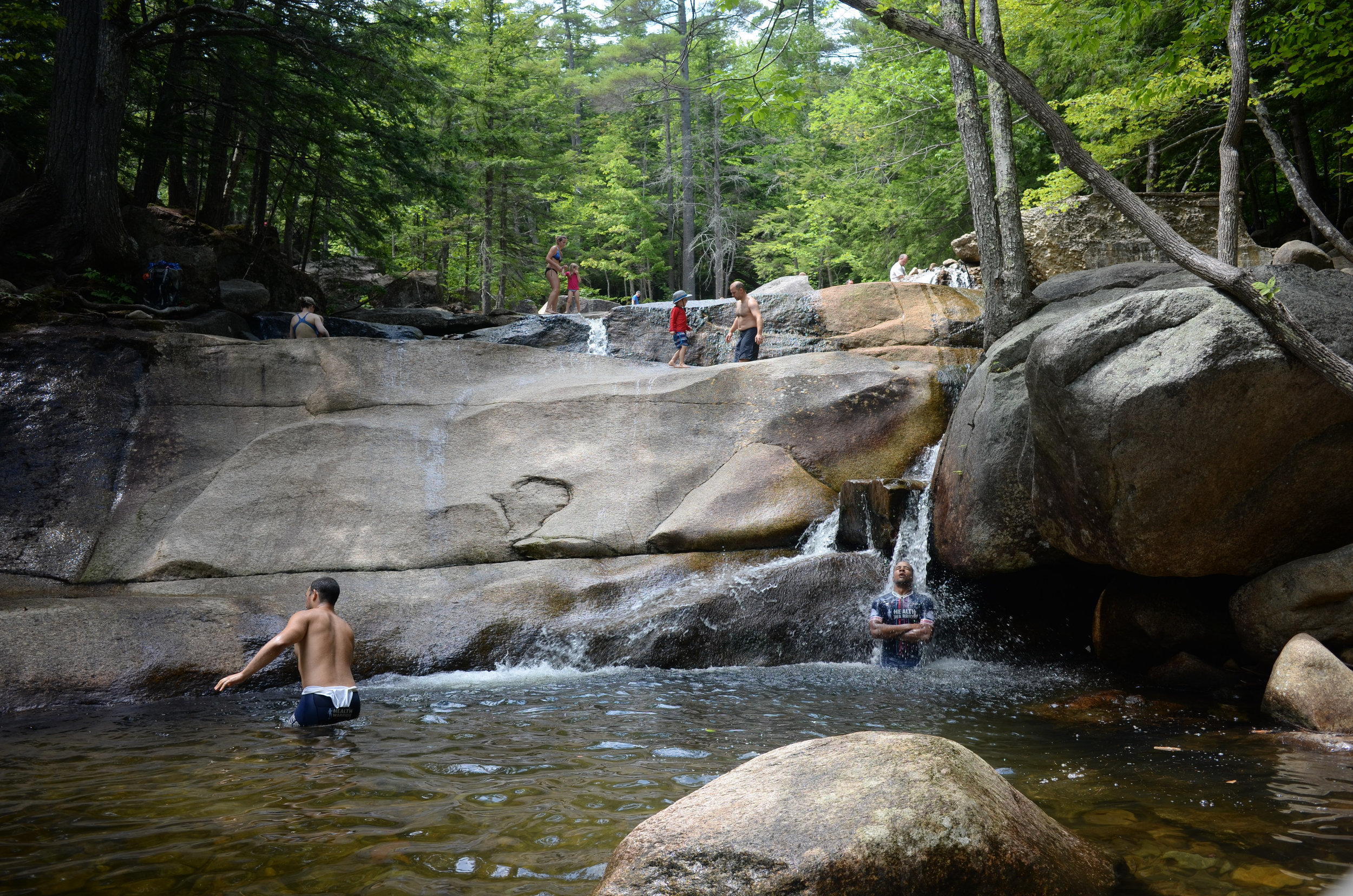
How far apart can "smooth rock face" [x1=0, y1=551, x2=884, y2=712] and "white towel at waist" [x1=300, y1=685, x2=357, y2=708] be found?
1.92m

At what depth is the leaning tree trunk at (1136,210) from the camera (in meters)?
6.11

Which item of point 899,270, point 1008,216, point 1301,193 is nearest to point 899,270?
point 899,270

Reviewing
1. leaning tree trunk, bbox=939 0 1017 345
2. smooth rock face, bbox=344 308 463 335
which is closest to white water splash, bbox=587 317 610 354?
smooth rock face, bbox=344 308 463 335

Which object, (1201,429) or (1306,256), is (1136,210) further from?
(1306,256)

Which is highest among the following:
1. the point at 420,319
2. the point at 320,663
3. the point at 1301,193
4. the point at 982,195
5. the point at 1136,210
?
the point at 982,195

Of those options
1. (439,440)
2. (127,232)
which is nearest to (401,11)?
(127,232)

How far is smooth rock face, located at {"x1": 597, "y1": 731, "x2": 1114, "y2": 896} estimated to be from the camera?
3164mm

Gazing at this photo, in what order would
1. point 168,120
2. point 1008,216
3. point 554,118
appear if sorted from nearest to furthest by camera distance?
point 1008,216
point 168,120
point 554,118

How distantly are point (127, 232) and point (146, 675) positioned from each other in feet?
36.1

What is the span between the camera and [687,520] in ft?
35.0

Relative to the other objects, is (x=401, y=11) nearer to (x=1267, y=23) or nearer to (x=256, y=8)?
(x=256, y=8)

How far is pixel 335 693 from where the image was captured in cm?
669

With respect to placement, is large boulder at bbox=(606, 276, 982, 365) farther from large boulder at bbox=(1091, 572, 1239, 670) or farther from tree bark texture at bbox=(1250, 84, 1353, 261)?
large boulder at bbox=(1091, 572, 1239, 670)

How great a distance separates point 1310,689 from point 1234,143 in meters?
4.89
